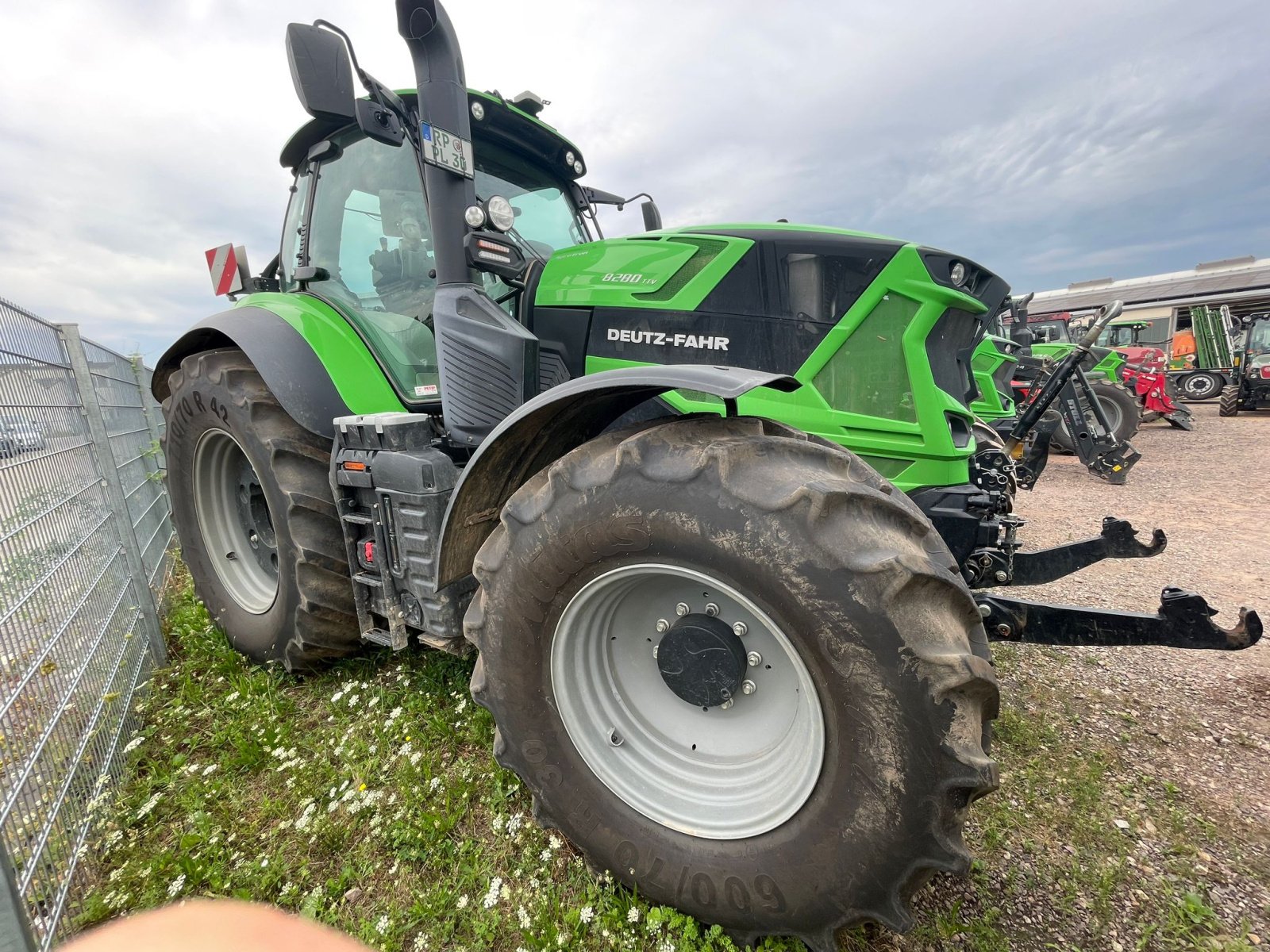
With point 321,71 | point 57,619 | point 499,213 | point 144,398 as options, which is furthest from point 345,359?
point 144,398

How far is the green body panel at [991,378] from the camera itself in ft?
23.1

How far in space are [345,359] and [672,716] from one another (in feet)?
6.38

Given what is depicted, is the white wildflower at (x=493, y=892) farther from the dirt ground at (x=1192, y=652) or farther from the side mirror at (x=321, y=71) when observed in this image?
the side mirror at (x=321, y=71)

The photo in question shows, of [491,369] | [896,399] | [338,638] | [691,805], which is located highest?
[491,369]

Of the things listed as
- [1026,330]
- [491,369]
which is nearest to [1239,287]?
[1026,330]

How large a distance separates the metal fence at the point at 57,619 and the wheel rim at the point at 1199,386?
21.2 m

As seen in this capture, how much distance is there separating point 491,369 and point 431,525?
62 cm

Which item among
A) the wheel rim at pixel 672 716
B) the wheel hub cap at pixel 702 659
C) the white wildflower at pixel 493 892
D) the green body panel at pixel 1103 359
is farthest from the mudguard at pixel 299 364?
the green body panel at pixel 1103 359

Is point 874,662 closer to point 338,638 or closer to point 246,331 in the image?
point 338,638

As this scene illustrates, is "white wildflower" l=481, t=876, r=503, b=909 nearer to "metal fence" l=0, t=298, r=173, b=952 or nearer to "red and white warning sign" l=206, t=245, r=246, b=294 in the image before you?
"metal fence" l=0, t=298, r=173, b=952

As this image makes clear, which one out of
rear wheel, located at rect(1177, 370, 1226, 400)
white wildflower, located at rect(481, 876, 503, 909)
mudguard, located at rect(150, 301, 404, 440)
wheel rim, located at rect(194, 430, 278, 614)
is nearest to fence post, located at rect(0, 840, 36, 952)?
white wildflower, located at rect(481, 876, 503, 909)

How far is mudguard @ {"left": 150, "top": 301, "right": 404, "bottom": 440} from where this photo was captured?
2.48 meters

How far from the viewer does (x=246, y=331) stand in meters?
2.63

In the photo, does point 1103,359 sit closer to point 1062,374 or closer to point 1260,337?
point 1062,374
